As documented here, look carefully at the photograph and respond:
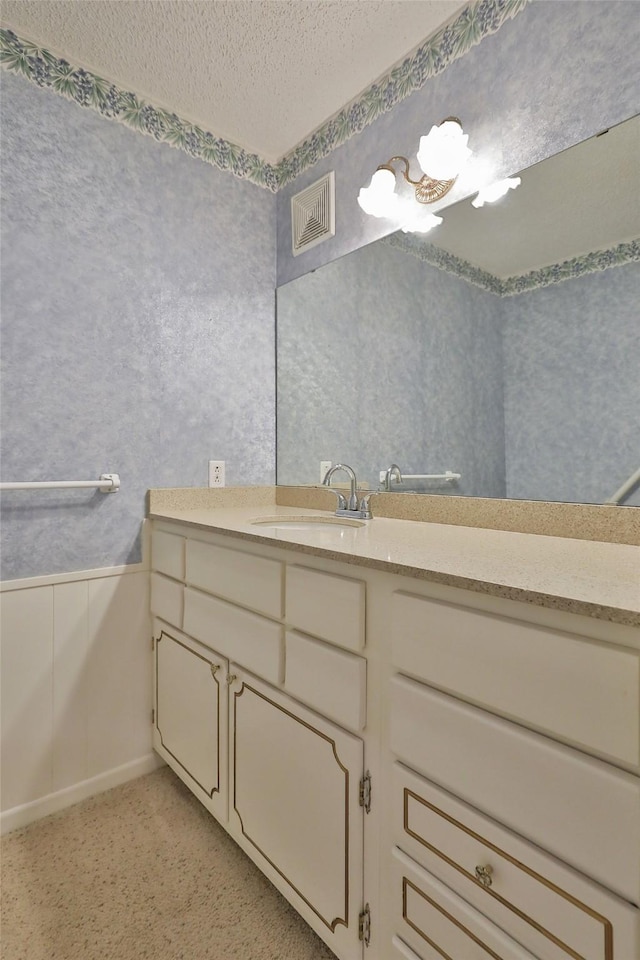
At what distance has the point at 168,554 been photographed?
64.1 inches

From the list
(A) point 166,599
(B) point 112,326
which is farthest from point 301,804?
(B) point 112,326

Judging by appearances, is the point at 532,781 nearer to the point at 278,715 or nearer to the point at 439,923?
the point at 439,923

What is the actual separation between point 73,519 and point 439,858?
1388 mm

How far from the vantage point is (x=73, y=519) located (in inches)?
62.6

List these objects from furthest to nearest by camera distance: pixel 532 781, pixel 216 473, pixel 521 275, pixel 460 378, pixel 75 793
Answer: pixel 216 473 < pixel 75 793 < pixel 460 378 < pixel 521 275 < pixel 532 781

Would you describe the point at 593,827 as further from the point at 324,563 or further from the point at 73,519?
the point at 73,519

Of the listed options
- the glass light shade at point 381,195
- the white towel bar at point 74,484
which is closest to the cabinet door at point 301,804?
the white towel bar at point 74,484

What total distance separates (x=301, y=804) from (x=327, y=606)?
0.47 m

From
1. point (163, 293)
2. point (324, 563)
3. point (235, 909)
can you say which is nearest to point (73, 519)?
point (163, 293)

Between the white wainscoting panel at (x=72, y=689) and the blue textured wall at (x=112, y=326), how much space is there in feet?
0.38

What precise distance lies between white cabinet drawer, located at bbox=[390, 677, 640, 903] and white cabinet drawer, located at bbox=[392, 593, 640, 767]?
0.02m

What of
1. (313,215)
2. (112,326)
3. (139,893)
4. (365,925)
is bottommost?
(139,893)

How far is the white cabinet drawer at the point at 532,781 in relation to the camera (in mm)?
583

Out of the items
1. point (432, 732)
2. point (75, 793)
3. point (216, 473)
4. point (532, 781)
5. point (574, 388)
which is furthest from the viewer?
point (216, 473)
